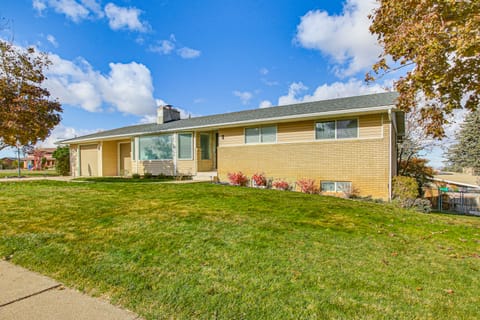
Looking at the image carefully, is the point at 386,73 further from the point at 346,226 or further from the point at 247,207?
the point at 247,207

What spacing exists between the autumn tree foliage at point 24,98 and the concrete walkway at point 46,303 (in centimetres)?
998

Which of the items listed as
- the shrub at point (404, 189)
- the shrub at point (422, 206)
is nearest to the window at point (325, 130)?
the shrub at point (404, 189)

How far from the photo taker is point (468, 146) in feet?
89.1

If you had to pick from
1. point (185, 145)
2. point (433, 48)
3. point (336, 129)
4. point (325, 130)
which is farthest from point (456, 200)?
point (185, 145)

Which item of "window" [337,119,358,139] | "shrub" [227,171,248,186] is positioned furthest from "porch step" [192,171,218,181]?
"window" [337,119,358,139]

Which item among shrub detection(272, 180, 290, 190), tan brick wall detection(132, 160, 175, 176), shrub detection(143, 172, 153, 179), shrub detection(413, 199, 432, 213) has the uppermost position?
tan brick wall detection(132, 160, 175, 176)

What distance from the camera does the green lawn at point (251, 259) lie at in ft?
8.37

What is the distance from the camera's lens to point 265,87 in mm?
21250

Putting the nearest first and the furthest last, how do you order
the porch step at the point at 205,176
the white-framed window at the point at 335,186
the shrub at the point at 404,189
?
the shrub at the point at 404,189 < the white-framed window at the point at 335,186 < the porch step at the point at 205,176

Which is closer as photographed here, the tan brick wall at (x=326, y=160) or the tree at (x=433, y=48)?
the tree at (x=433, y=48)

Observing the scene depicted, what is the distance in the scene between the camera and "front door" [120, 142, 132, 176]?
66.1 ft

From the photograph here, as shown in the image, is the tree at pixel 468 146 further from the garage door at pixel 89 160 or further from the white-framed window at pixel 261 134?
the garage door at pixel 89 160

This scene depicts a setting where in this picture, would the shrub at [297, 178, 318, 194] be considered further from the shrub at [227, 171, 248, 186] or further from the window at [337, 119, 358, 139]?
the shrub at [227, 171, 248, 186]

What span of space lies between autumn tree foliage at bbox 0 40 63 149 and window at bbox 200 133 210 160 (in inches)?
276
